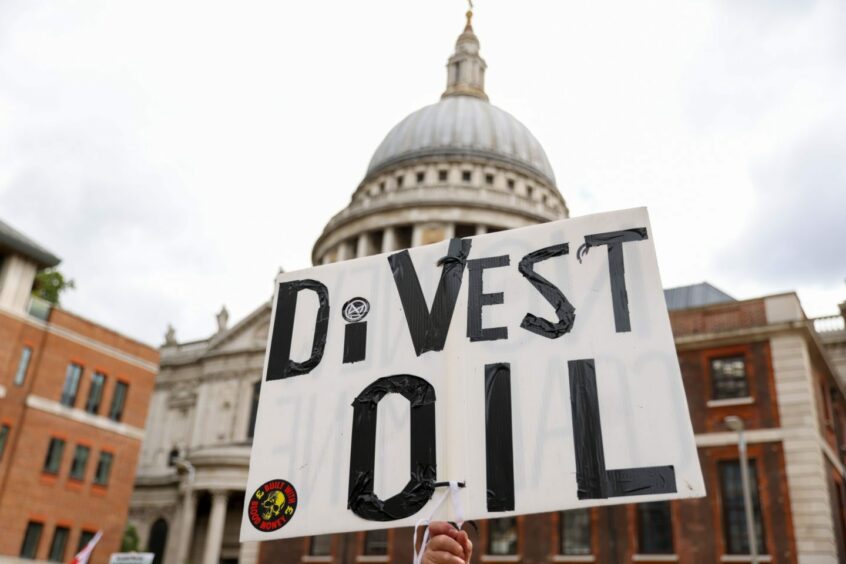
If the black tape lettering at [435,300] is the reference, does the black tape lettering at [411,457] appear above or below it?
below

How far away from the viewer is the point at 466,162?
65188mm

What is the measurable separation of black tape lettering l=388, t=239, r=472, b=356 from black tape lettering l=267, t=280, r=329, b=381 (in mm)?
591

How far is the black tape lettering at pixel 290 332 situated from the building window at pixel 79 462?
34.4 meters

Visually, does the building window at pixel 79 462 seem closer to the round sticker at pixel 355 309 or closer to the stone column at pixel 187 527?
the stone column at pixel 187 527

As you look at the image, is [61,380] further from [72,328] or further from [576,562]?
[576,562]

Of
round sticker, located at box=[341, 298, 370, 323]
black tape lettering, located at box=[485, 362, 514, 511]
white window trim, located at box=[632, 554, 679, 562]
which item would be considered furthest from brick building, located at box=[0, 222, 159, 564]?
black tape lettering, located at box=[485, 362, 514, 511]

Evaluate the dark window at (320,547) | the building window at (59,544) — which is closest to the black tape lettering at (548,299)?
the dark window at (320,547)

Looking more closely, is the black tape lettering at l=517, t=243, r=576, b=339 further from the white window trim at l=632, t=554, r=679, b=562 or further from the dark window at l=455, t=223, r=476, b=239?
the dark window at l=455, t=223, r=476, b=239

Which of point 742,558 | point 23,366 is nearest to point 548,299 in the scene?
point 742,558

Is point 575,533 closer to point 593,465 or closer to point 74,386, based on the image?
point 74,386

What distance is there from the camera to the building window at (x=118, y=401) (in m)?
37.9

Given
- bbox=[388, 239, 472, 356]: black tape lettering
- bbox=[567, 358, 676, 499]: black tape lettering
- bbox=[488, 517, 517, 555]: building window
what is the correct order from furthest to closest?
1. bbox=[488, 517, 517, 555]: building window
2. bbox=[388, 239, 472, 356]: black tape lettering
3. bbox=[567, 358, 676, 499]: black tape lettering

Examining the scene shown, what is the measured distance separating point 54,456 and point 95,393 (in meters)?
3.50

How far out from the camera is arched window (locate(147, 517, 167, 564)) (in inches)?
2046
